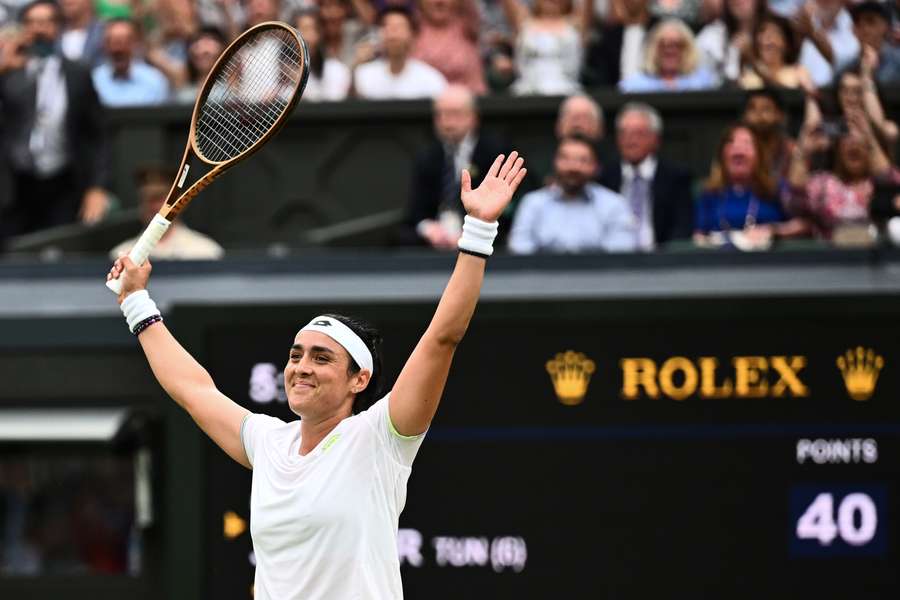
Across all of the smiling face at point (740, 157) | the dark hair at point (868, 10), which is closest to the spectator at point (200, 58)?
the smiling face at point (740, 157)

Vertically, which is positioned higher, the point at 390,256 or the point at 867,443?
the point at 390,256

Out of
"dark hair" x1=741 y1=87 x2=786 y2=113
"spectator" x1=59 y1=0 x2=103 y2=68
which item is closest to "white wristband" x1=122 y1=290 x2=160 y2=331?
"dark hair" x1=741 y1=87 x2=786 y2=113

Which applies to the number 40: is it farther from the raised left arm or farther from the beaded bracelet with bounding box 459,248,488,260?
the beaded bracelet with bounding box 459,248,488,260

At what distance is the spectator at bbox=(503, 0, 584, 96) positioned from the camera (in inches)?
398

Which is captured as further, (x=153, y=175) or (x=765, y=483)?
(x=153, y=175)

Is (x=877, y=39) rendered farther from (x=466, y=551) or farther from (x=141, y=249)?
(x=141, y=249)

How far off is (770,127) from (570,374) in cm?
229

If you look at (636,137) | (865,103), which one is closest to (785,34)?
(865,103)

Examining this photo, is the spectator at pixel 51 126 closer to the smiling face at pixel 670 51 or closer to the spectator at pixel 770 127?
the smiling face at pixel 670 51

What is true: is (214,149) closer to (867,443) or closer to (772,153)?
(867,443)

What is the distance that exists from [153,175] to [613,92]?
242 cm

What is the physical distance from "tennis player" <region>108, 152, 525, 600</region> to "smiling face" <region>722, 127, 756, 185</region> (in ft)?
14.6

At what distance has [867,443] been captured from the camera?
24.0ft

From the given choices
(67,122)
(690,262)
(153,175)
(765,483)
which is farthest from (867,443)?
(67,122)
